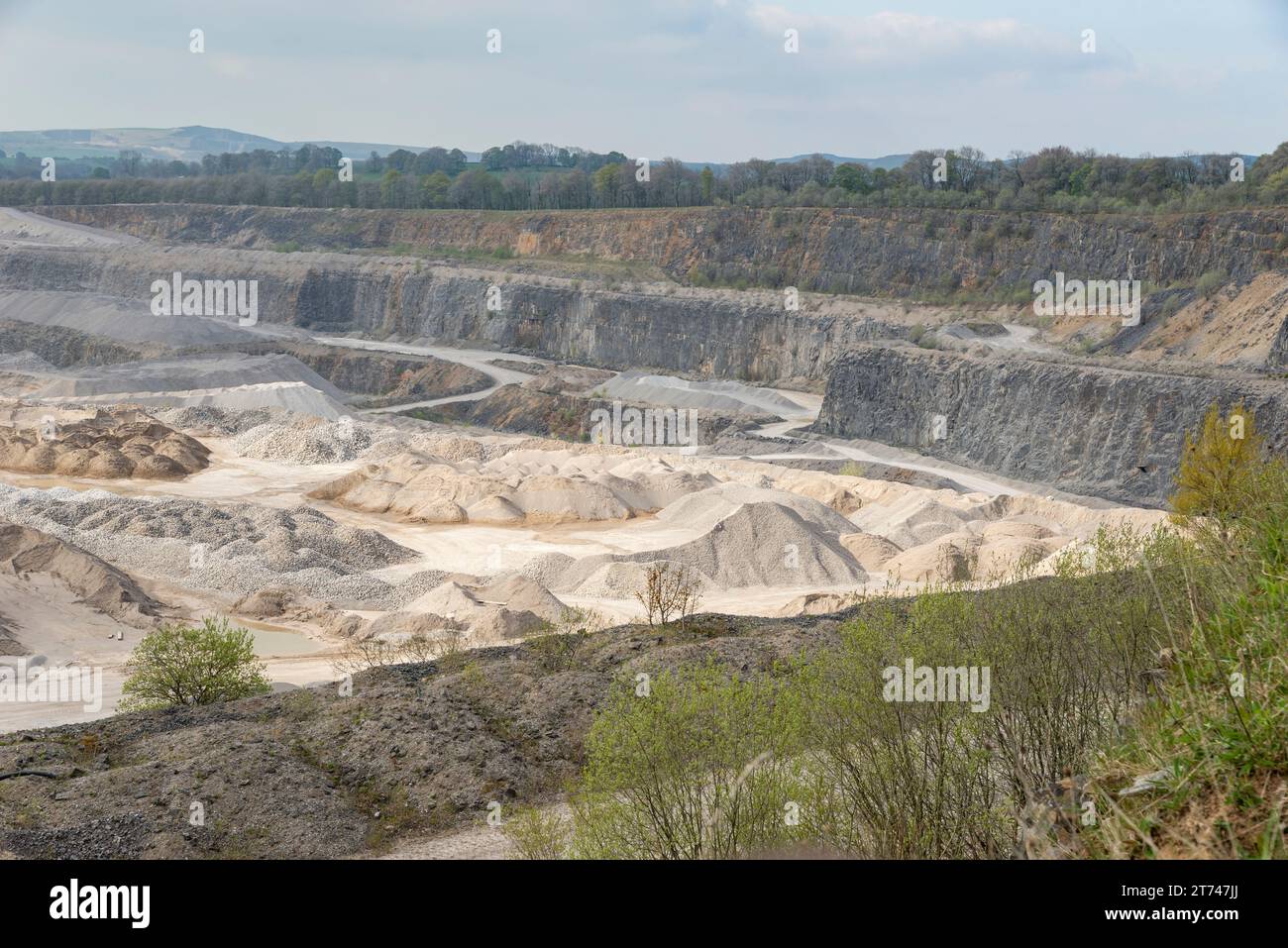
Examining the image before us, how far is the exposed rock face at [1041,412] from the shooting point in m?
45.7

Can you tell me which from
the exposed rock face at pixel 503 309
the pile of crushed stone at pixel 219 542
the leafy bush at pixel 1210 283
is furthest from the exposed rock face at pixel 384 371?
the leafy bush at pixel 1210 283

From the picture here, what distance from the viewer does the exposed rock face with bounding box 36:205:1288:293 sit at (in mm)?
71938

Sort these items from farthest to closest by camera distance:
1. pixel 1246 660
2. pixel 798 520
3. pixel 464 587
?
pixel 798 520 < pixel 464 587 < pixel 1246 660

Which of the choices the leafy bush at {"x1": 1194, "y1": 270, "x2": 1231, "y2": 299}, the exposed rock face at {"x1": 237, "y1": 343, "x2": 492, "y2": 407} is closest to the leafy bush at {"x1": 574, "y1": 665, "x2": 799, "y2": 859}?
the leafy bush at {"x1": 1194, "y1": 270, "x2": 1231, "y2": 299}

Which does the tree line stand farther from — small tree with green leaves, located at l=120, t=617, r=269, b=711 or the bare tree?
small tree with green leaves, located at l=120, t=617, r=269, b=711

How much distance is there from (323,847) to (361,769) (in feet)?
7.29

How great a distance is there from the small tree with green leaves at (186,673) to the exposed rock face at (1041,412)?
29.3 meters

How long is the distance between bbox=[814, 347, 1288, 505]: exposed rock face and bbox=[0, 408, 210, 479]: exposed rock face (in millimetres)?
30000

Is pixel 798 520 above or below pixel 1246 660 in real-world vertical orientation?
below

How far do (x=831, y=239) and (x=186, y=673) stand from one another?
73866mm

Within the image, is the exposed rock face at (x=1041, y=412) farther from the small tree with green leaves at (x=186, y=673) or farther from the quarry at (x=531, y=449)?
the small tree with green leaves at (x=186, y=673)
